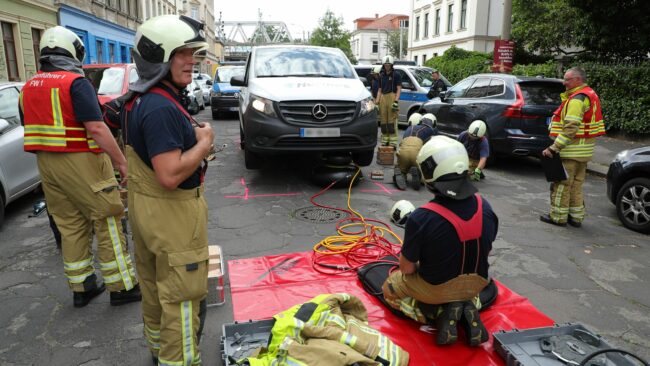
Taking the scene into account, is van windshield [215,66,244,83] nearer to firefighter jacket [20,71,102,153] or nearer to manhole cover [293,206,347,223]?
manhole cover [293,206,347,223]

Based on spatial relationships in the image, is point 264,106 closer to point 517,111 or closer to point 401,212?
point 401,212

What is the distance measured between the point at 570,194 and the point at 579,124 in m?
0.89

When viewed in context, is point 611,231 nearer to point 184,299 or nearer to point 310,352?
point 310,352

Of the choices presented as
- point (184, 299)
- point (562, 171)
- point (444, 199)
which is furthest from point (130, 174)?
point (562, 171)

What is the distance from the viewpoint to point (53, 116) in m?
3.35

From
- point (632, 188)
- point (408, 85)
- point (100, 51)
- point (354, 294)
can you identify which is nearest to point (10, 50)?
point (100, 51)

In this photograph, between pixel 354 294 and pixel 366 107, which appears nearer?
pixel 354 294

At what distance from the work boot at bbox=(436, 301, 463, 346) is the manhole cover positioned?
2.68 metres

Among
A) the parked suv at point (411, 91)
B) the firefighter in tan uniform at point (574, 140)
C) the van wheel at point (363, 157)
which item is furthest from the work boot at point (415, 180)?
the parked suv at point (411, 91)

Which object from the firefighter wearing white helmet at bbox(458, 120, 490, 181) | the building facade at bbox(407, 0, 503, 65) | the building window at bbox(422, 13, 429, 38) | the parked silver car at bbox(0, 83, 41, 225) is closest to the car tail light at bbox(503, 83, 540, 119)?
the firefighter wearing white helmet at bbox(458, 120, 490, 181)

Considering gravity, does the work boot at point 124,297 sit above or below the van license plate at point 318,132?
below

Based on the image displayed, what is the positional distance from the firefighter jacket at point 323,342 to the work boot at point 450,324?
0.35 m

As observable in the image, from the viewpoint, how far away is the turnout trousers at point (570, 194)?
5.61 m

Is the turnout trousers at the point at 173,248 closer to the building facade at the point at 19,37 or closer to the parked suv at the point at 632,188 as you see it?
the parked suv at the point at 632,188
